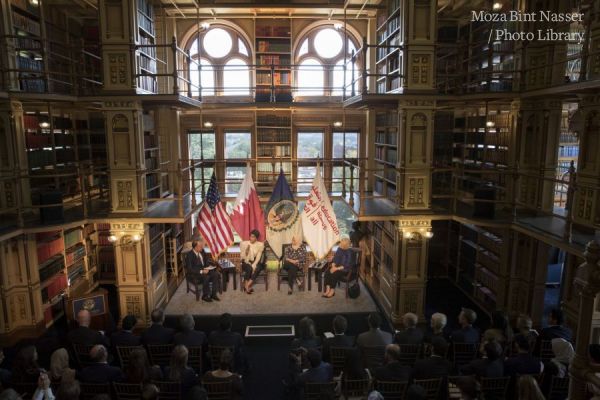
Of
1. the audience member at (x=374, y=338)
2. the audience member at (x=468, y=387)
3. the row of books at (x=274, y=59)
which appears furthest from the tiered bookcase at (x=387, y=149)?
the audience member at (x=468, y=387)

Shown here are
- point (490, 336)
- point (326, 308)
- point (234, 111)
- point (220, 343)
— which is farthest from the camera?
point (234, 111)

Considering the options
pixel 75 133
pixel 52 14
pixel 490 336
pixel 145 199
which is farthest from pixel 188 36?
pixel 490 336

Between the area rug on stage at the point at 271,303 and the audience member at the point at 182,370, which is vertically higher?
the audience member at the point at 182,370

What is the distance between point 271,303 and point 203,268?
1469 mm

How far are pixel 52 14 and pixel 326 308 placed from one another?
26.1ft

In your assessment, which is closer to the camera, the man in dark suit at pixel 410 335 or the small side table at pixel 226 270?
the man in dark suit at pixel 410 335

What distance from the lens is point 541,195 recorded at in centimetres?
803

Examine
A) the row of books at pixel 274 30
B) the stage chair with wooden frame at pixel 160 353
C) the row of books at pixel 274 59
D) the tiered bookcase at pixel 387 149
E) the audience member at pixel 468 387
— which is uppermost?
the row of books at pixel 274 30

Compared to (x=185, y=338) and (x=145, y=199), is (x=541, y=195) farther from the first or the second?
(x=145, y=199)

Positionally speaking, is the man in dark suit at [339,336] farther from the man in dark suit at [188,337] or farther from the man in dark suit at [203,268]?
the man in dark suit at [203,268]

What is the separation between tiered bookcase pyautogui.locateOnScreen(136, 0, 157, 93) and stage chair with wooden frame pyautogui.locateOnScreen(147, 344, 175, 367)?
519 cm

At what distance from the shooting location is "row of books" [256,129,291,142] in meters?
11.0

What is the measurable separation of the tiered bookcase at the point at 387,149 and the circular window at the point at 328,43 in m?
1.98

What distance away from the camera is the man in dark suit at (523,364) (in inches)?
203
